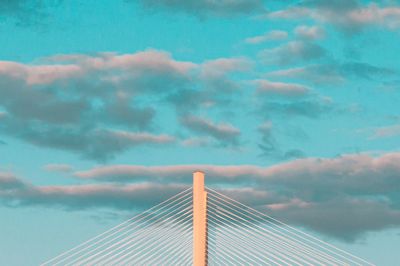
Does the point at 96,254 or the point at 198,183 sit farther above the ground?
the point at 198,183

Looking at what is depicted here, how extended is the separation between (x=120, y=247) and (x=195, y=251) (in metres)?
3.27

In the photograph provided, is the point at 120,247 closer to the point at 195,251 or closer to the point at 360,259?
the point at 195,251

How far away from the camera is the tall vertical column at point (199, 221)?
129 ft

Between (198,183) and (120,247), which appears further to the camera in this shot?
(198,183)

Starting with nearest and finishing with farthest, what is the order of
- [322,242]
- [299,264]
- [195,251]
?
[322,242] → [299,264] → [195,251]

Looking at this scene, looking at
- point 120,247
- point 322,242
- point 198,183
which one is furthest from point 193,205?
point 322,242

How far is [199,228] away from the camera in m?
39.8

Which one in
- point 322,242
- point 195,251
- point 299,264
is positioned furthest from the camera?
point 195,251

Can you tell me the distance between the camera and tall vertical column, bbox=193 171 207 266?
3922cm

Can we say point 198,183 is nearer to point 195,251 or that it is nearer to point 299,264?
point 195,251

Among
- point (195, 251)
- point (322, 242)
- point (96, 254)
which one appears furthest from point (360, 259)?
point (96, 254)

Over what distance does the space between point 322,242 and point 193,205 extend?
8642 mm

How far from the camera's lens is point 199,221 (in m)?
40.0

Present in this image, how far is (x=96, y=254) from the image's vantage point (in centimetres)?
3828
